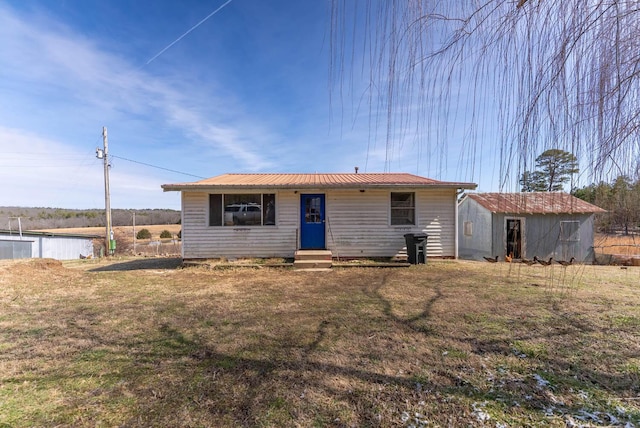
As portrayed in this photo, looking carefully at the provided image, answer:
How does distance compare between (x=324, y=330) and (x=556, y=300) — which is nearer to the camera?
(x=324, y=330)

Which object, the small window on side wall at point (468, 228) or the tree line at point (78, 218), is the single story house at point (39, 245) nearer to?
the tree line at point (78, 218)

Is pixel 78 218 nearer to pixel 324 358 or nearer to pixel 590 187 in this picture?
pixel 324 358

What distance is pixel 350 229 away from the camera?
909 centimetres

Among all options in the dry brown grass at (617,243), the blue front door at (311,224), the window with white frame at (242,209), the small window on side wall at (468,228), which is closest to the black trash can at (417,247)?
the blue front door at (311,224)

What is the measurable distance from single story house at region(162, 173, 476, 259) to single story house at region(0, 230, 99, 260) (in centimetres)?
1254

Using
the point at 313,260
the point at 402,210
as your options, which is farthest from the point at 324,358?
the point at 402,210

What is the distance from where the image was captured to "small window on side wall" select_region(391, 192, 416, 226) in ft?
30.2

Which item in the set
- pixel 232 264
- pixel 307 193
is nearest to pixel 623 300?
pixel 307 193

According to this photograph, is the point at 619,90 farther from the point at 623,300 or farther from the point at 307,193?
the point at 307,193

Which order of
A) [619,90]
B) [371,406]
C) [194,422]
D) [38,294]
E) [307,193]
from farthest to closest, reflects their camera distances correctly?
[307,193]
[38,294]
[371,406]
[194,422]
[619,90]

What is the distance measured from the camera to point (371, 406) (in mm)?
2076

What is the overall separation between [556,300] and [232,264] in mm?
7905

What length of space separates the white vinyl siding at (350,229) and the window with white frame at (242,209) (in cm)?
21

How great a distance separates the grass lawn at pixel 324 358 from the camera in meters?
2.03
